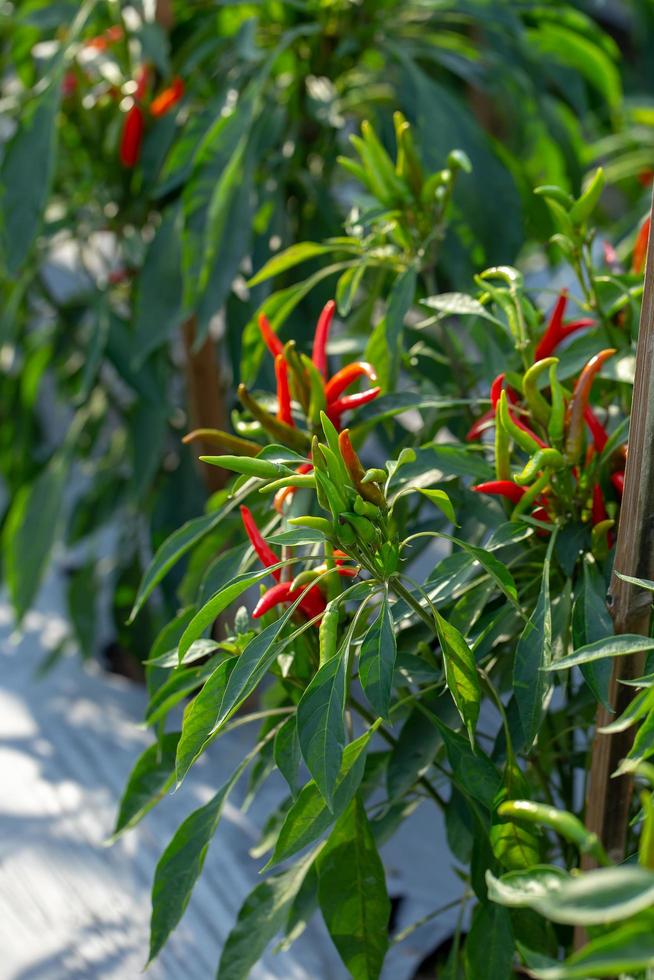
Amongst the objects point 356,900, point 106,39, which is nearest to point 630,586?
point 356,900

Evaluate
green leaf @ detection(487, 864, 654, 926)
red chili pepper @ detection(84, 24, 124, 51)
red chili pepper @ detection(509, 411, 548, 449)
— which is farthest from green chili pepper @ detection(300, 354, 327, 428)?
red chili pepper @ detection(84, 24, 124, 51)

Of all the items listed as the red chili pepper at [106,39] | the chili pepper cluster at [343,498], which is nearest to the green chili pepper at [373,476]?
the chili pepper cluster at [343,498]

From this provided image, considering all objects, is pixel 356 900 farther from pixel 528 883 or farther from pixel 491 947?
pixel 528 883

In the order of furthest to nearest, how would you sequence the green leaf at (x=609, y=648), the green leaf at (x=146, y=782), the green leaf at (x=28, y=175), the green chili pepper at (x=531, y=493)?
the green leaf at (x=28, y=175) < the green leaf at (x=146, y=782) < the green chili pepper at (x=531, y=493) < the green leaf at (x=609, y=648)

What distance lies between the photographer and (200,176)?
3.04 ft

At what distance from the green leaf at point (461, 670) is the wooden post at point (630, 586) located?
8 centimetres

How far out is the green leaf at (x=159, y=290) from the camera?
101cm

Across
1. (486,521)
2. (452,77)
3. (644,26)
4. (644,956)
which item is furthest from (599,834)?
(644,26)

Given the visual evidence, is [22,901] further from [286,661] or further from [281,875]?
[286,661]

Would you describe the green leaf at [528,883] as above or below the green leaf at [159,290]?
above

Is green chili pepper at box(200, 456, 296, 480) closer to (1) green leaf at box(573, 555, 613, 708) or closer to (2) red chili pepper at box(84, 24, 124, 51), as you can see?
(1) green leaf at box(573, 555, 613, 708)

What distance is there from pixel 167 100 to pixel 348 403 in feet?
2.02

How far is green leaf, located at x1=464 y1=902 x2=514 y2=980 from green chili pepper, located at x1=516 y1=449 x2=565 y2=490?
228mm

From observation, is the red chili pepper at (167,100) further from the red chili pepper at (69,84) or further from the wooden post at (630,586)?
the wooden post at (630,586)
